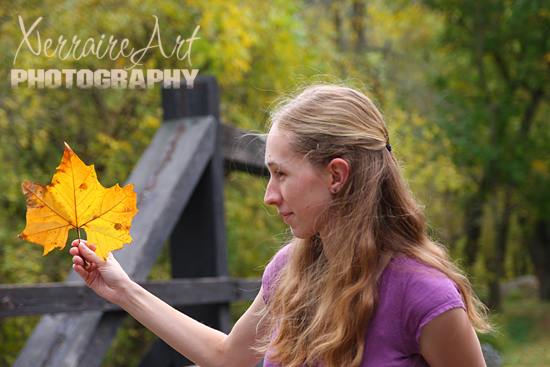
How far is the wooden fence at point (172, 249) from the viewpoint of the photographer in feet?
7.49

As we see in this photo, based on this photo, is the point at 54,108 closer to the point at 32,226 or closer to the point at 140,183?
the point at 140,183

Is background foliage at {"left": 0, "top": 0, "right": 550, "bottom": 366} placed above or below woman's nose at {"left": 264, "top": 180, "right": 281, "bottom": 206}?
below

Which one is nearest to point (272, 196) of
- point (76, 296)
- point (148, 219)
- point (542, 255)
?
point (76, 296)

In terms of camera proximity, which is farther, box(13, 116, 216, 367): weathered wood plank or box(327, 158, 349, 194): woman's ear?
box(13, 116, 216, 367): weathered wood plank

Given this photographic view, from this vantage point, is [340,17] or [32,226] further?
[340,17]

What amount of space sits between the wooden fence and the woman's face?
2.41 feet

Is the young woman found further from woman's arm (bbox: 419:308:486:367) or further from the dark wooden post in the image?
the dark wooden post

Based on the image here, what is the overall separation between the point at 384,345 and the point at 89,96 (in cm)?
434

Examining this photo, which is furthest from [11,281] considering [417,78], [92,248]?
[417,78]

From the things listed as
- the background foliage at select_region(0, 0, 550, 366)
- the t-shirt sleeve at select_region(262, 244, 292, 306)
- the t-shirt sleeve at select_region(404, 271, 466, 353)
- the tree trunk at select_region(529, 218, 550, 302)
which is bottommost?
the tree trunk at select_region(529, 218, 550, 302)

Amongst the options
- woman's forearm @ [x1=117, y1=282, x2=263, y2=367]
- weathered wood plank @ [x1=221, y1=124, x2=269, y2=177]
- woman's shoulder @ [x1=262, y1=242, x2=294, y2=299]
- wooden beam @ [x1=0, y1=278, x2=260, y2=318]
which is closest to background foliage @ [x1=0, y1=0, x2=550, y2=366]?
woman's shoulder @ [x1=262, y1=242, x2=294, y2=299]

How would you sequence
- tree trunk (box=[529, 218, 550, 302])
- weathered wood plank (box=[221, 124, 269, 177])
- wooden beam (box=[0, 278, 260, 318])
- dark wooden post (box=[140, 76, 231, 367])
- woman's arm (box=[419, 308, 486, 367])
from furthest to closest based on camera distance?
tree trunk (box=[529, 218, 550, 302])
weathered wood plank (box=[221, 124, 269, 177])
dark wooden post (box=[140, 76, 231, 367])
wooden beam (box=[0, 278, 260, 318])
woman's arm (box=[419, 308, 486, 367])

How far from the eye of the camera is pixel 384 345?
52.2 inches

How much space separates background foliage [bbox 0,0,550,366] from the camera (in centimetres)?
452
